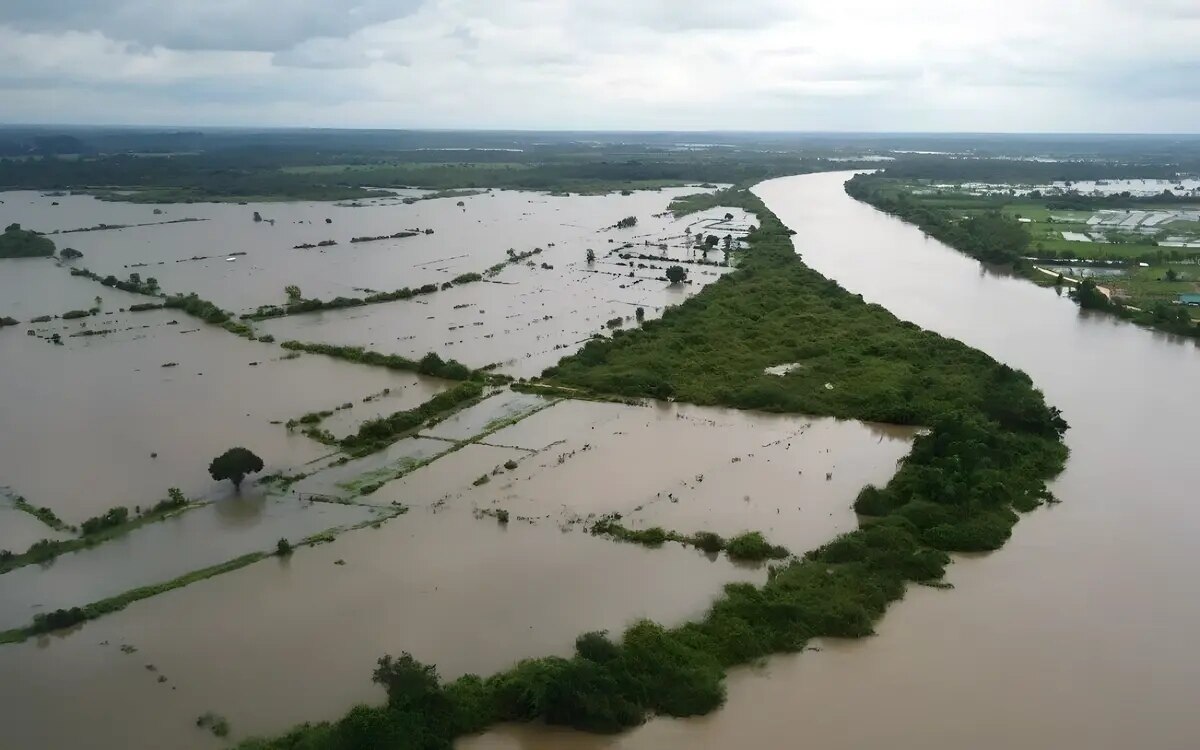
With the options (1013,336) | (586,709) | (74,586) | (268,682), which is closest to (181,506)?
(74,586)

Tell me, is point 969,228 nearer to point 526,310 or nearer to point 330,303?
point 526,310

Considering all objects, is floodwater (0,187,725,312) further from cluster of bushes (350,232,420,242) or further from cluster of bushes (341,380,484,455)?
cluster of bushes (341,380,484,455)

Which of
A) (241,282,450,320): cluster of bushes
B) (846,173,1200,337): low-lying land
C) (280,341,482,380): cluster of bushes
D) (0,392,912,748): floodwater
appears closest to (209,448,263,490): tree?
(0,392,912,748): floodwater

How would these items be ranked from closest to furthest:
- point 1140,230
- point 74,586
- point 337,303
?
point 74,586 → point 337,303 → point 1140,230

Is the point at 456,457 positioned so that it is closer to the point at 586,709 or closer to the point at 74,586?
the point at 74,586

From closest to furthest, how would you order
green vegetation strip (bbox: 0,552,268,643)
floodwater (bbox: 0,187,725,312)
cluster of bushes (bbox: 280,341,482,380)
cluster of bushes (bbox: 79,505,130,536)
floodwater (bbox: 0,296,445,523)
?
1. green vegetation strip (bbox: 0,552,268,643)
2. cluster of bushes (bbox: 79,505,130,536)
3. floodwater (bbox: 0,296,445,523)
4. cluster of bushes (bbox: 280,341,482,380)
5. floodwater (bbox: 0,187,725,312)

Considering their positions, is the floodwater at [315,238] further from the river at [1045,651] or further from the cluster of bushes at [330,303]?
the river at [1045,651]
